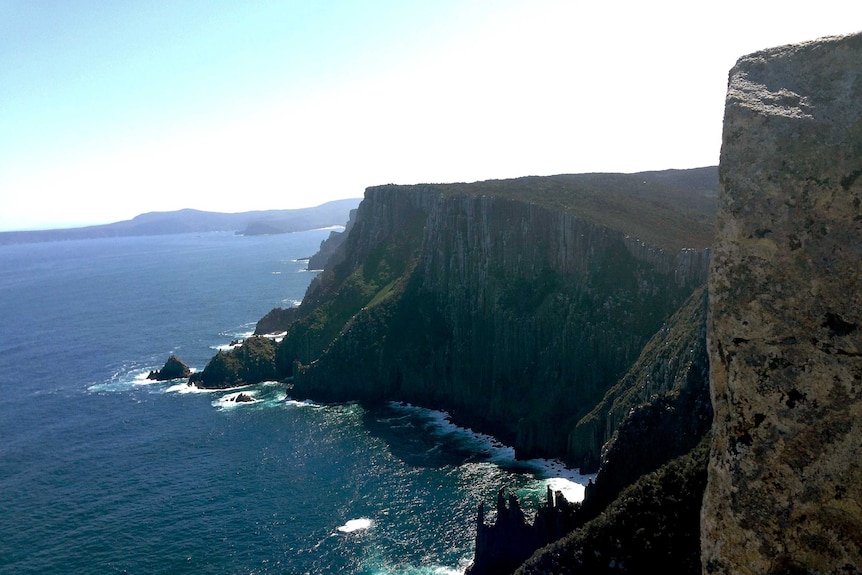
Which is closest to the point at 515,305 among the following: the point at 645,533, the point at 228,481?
the point at 228,481

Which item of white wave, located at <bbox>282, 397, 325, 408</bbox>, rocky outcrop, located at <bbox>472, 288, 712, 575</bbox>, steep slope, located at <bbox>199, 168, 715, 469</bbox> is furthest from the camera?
white wave, located at <bbox>282, 397, 325, 408</bbox>

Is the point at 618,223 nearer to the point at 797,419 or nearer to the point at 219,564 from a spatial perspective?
the point at 219,564

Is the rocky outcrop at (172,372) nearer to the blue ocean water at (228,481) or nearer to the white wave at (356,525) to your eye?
the blue ocean water at (228,481)

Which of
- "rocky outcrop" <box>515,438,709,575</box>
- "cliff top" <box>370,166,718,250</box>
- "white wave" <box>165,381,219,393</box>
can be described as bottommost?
"white wave" <box>165,381,219,393</box>

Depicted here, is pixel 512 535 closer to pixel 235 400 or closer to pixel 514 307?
pixel 514 307

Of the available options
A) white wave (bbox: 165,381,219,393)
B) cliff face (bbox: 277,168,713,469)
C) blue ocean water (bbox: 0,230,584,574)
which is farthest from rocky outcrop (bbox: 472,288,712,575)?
white wave (bbox: 165,381,219,393)

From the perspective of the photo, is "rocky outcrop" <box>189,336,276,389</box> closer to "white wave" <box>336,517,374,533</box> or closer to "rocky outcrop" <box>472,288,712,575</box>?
"white wave" <box>336,517,374,533</box>

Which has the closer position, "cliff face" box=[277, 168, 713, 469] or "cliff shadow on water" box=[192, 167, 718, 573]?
"cliff shadow on water" box=[192, 167, 718, 573]
